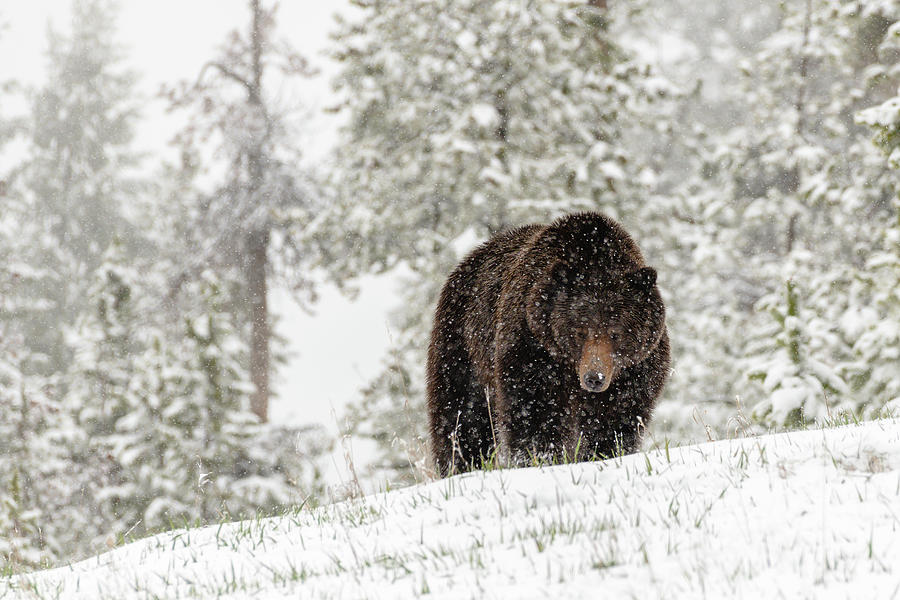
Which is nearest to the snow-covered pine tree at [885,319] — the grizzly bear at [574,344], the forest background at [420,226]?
the forest background at [420,226]

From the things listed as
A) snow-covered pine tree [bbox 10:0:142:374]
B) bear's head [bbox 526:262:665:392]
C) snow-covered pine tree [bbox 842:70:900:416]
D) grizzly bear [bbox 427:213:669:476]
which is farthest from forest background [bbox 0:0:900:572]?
snow-covered pine tree [bbox 10:0:142:374]

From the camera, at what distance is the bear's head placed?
16.7 feet

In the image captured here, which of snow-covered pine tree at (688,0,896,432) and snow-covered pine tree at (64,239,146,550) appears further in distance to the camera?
snow-covered pine tree at (64,239,146,550)

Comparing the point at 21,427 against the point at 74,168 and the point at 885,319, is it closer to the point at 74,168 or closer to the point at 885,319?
the point at 885,319

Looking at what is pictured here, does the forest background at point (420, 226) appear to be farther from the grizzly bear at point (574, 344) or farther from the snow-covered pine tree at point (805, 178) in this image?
the grizzly bear at point (574, 344)

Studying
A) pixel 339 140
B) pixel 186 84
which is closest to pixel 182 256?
pixel 186 84

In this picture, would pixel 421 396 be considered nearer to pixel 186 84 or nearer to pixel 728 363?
pixel 728 363

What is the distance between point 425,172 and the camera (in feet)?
45.8

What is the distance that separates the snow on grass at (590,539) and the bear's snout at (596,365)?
21.2 inches

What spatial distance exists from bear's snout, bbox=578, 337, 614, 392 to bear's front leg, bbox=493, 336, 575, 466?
0.44m

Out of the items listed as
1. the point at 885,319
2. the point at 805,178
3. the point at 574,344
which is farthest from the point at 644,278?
the point at 805,178

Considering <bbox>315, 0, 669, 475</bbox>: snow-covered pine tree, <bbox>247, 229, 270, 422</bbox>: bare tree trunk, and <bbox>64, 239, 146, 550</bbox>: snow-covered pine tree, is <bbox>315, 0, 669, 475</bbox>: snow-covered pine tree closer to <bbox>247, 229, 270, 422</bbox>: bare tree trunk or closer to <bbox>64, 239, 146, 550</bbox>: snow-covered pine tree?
<bbox>247, 229, 270, 422</bbox>: bare tree trunk

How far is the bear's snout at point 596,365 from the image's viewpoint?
4613mm

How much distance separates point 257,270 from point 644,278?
45.4 feet
